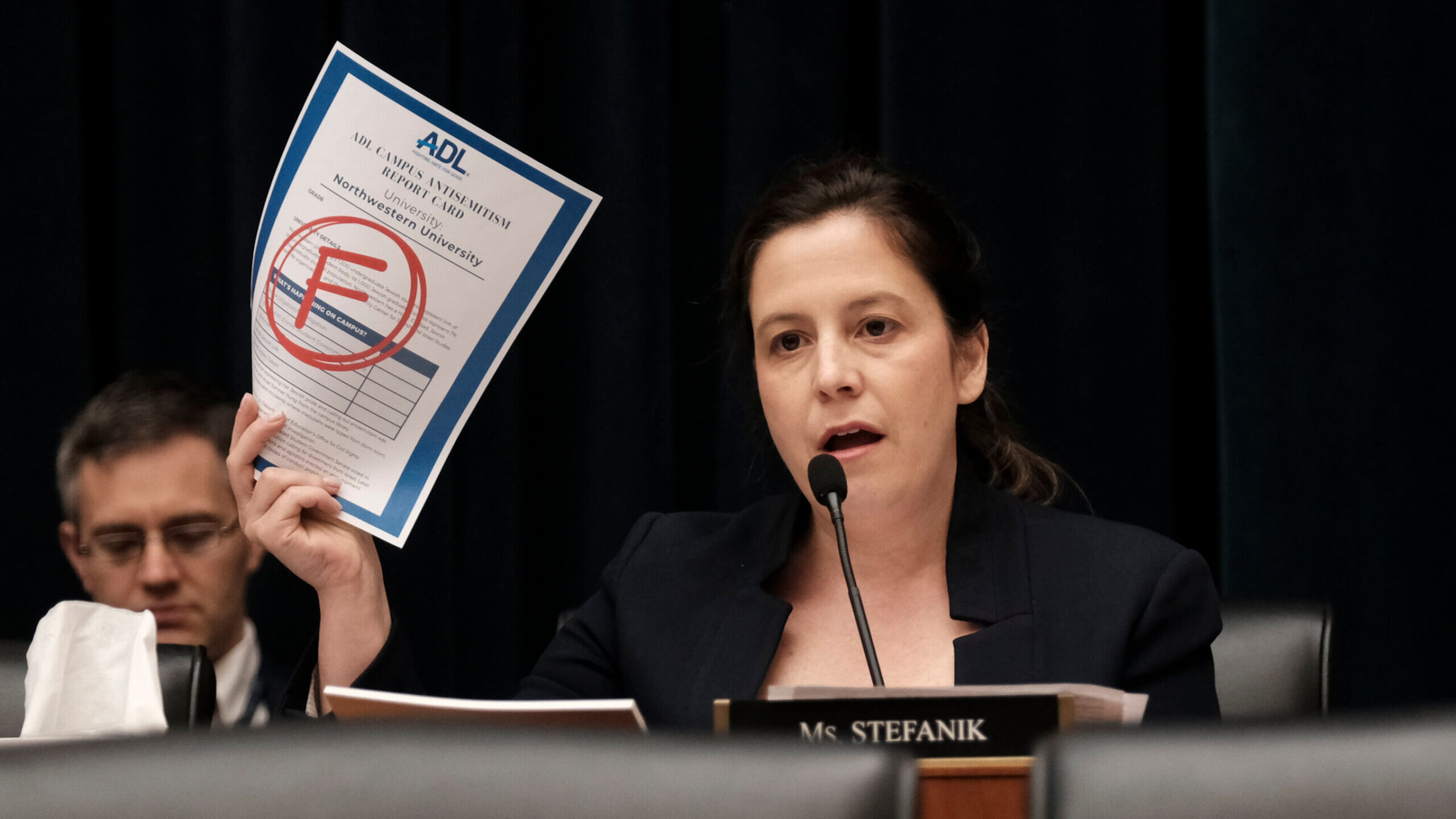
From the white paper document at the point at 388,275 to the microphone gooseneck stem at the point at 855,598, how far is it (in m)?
0.35

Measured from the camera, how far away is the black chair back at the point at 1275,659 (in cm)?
148

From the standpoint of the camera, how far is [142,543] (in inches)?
67.0

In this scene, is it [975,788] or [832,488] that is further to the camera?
[832,488]

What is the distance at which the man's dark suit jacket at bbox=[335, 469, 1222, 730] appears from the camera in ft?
4.51

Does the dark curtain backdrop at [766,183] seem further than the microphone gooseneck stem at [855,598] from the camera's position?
Yes

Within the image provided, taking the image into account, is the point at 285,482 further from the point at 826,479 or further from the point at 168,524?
the point at 826,479

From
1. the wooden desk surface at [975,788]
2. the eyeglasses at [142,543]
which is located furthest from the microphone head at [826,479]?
the eyeglasses at [142,543]

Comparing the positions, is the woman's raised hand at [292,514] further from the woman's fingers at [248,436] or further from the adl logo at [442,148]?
the adl logo at [442,148]

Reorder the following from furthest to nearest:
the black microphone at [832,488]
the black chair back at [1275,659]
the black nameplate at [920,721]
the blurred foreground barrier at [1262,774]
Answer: the black chair back at [1275,659], the black microphone at [832,488], the black nameplate at [920,721], the blurred foreground barrier at [1262,774]

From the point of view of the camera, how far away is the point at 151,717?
1098 mm

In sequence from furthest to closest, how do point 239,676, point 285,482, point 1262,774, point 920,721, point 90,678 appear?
point 239,676
point 285,482
point 90,678
point 920,721
point 1262,774

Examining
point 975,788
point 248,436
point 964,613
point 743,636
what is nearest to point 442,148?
point 248,436

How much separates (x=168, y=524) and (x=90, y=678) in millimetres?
605

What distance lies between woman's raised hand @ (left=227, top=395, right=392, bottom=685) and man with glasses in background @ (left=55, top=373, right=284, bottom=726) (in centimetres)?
25
